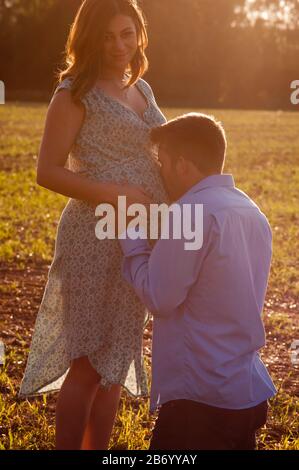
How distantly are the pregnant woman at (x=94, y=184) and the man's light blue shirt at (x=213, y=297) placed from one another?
313 mm

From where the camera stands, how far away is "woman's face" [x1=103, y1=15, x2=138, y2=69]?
9.43ft

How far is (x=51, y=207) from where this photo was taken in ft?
35.0

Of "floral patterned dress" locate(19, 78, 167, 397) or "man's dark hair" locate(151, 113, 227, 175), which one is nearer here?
"man's dark hair" locate(151, 113, 227, 175)

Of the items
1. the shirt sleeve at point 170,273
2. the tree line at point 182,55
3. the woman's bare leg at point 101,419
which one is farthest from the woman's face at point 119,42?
the tree line at point 182,55

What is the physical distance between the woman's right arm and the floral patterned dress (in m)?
0.05

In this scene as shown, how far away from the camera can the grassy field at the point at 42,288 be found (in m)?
3.80

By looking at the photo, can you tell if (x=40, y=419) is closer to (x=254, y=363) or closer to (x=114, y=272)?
(x=114, y=272)

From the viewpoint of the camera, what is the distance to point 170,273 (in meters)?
2.46

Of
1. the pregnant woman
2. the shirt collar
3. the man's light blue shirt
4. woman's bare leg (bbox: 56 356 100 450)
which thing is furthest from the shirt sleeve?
woman's bare leg (bbox: 56 356 100 450)

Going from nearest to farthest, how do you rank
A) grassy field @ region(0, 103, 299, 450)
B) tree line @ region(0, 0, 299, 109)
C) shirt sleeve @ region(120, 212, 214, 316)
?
shirt sleeve @ region(120, 212, 214, 316) < grassy field @ region(0, 103, 299, 450) < tree line @ region(0, 0, 299, 109)

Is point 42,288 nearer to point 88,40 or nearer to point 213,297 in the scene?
point 88,40

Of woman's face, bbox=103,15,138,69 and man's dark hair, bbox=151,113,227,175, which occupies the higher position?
woman's face, bbox=103,15,138,69

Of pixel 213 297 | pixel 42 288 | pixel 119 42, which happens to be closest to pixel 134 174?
pixel 119 42

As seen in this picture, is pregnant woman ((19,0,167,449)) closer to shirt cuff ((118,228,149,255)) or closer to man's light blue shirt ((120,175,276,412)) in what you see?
shirt cuff ((118,228,149,255))
